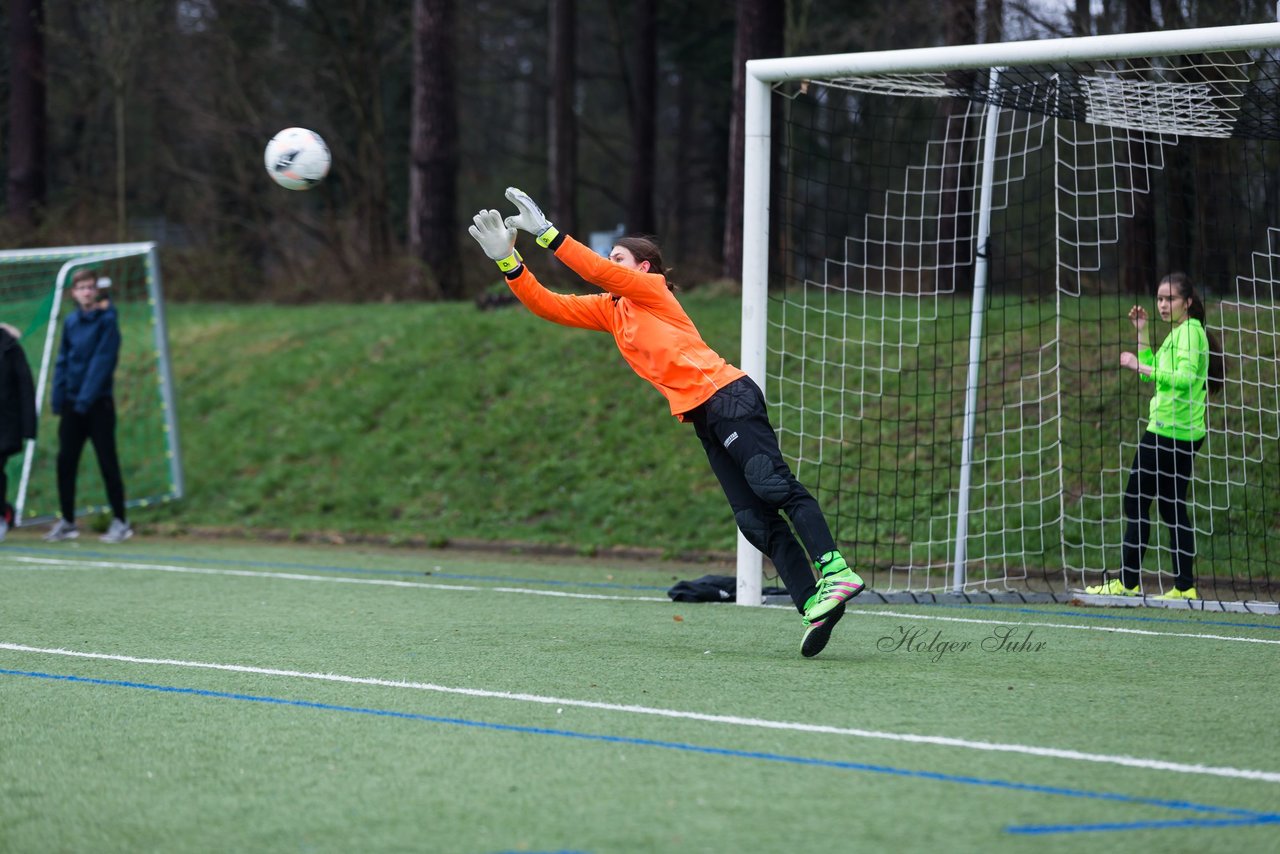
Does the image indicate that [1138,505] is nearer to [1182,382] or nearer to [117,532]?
[1182,382]

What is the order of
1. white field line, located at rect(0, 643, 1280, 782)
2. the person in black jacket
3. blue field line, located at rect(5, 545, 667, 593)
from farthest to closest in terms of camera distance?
the person in black jacket → blue field line, located at rect(5, 545, 667, 593) → white field line, located at rect(0, 643, 1280, 782)

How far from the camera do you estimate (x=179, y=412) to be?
17.6m

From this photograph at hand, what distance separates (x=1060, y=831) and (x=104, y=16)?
24.0 metres

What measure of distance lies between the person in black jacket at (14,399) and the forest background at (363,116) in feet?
26.1

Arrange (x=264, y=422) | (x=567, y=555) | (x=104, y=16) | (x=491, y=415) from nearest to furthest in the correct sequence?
(x=567, y=555)
(x=491, y=415)
(x=264, y=422)
(x=104, y=16)

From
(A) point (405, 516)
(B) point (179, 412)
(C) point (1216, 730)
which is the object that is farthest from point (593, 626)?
(B) point (179, 412)

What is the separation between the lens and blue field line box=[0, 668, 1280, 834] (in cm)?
396

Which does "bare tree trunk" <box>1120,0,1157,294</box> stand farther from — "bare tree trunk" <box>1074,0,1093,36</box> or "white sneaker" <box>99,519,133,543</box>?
"white sneaker" <box>99,519,133,543</box>

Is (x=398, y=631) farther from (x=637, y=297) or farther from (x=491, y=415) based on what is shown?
(x=491, y=415)

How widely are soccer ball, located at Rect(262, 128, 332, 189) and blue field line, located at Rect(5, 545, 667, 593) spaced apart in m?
3.48

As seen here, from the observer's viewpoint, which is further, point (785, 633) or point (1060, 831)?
point (785, 633)

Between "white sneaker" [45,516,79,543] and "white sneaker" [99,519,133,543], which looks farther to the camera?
"white sneaker" [99,519,133,543]

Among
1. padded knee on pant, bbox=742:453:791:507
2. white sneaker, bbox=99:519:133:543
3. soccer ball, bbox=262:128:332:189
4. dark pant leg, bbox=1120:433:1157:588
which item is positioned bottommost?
white sneaker, bbox=99:519:133:543

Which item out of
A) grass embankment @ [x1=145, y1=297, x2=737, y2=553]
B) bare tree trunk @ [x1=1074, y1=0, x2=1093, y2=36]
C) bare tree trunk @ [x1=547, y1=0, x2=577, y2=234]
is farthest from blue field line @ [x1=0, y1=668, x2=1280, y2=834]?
bare tree trunk @ [x1=547, y1=0, x2=577, y2=234]
